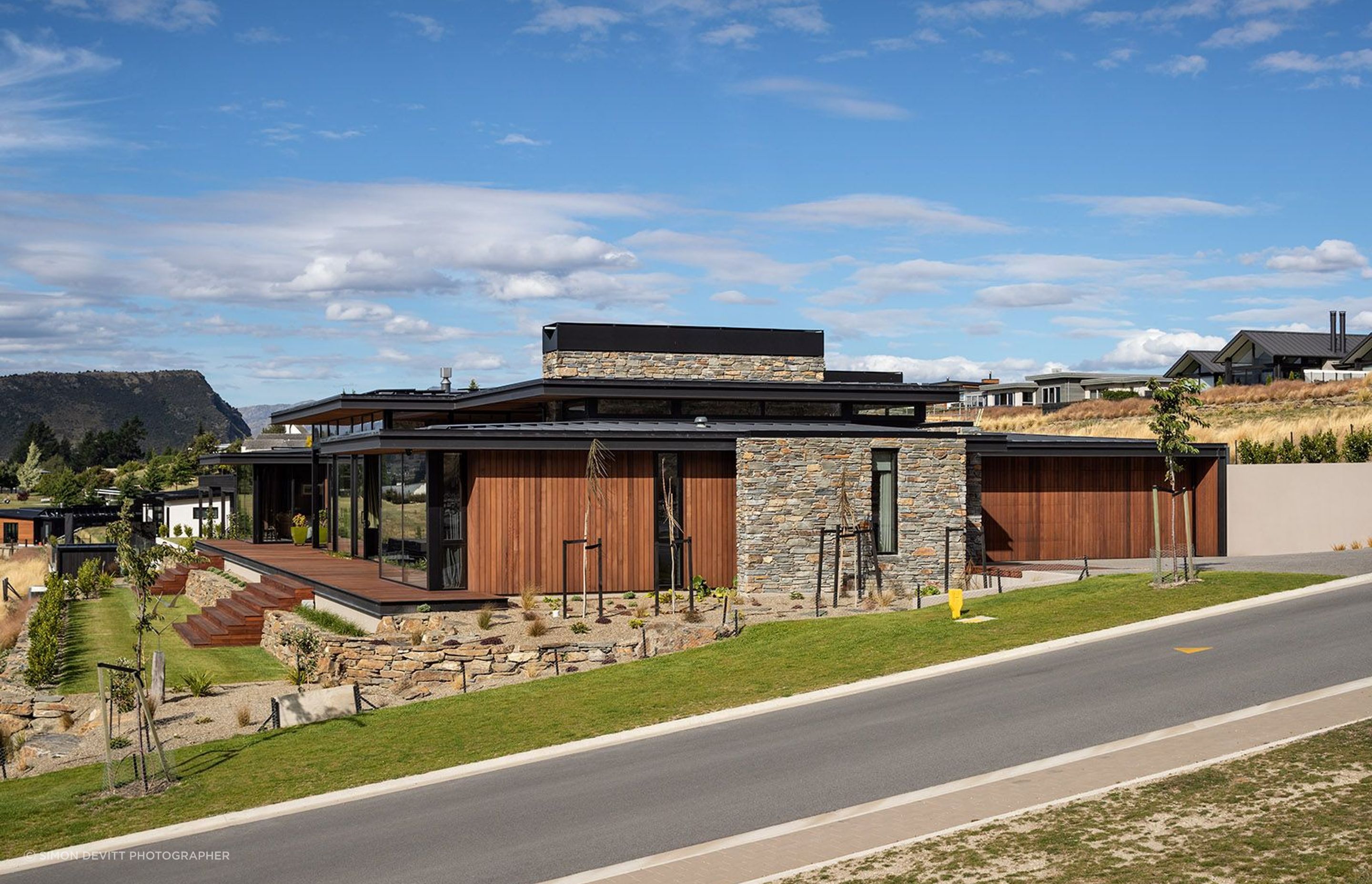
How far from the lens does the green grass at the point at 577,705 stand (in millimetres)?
13500

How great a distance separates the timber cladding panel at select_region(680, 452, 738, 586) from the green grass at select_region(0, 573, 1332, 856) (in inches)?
158

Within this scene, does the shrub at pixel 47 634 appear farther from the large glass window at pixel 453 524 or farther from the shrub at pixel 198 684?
the large glass window at pixel 453 524

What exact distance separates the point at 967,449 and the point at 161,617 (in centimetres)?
2061

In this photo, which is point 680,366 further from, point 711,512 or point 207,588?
point 207,588

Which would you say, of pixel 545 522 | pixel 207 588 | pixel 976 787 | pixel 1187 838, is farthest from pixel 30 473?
pixel 1187 838

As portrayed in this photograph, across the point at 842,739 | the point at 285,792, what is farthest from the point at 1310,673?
the point at 285,792

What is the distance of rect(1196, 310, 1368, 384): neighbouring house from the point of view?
8094 cm

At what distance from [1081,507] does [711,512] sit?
36.9 ft

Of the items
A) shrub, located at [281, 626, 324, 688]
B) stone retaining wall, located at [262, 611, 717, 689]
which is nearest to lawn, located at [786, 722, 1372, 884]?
stone retaining wall, located at [262, 611, 717, 689]

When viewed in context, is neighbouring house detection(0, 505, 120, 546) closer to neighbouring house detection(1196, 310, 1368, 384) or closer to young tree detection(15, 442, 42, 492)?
young tree detection(15, 442, 42, 492)

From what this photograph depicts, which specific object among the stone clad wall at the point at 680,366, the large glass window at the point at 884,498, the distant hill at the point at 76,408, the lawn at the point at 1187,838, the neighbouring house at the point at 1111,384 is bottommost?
the lawn at the point at 1187,838

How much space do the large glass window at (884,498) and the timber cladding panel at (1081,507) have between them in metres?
4.70

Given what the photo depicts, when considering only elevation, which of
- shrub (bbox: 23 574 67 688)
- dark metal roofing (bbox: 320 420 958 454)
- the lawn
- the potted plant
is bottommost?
shrub (bbox: 23 574 67 688)

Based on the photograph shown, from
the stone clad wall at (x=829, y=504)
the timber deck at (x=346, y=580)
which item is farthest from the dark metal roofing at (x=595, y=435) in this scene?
the timber deck at (x=346, y=580)
